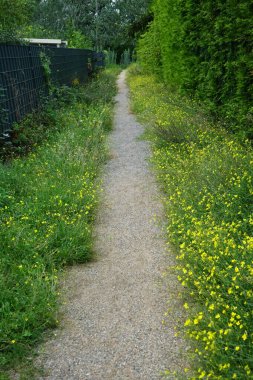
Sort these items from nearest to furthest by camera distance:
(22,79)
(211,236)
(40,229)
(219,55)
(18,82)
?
(211,236)
(40,229)
(219,55)
(18,82)
(22,79)

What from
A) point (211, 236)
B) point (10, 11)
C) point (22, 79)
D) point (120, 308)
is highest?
point (10, 11)

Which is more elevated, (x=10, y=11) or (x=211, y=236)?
(x=10, y=11)

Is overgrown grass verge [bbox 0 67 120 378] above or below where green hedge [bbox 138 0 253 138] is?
below

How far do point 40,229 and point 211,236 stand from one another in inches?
72.3

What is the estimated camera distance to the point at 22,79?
902 cm

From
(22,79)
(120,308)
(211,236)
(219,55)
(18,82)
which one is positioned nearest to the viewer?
(120,308)

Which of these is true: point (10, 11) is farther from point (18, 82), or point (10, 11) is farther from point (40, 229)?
point (40, 229)

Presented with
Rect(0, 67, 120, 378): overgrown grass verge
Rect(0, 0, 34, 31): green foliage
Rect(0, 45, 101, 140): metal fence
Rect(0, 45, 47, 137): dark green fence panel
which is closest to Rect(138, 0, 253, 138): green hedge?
Rect(0, 67, 120, 378): overgrown grass verge

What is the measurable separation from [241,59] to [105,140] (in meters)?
3.57

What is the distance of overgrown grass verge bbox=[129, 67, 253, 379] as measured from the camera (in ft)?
8.69

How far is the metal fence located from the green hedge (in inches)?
144

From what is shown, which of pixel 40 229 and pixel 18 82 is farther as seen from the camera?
pixel 18 82

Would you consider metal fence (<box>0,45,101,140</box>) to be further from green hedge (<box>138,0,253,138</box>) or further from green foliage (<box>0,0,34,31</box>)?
green foliage (<box>0,0,34,31</box>)

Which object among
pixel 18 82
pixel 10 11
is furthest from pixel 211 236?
pixel 10 11
